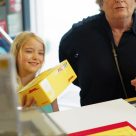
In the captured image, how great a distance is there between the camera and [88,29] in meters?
1.79

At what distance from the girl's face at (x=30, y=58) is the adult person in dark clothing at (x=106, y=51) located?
22cm

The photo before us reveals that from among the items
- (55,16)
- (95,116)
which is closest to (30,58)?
(95,116)

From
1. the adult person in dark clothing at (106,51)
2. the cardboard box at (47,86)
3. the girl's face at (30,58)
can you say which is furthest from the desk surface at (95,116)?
the girl's face at (30,58)

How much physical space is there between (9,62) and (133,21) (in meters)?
1.32

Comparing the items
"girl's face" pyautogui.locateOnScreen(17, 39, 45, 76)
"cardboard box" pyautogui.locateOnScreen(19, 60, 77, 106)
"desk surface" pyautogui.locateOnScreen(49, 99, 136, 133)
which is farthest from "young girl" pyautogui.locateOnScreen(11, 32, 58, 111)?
"desk surface" pyautogui.locateOnScreen(49, 99, 136, 133)

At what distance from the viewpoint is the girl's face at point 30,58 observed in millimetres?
1648

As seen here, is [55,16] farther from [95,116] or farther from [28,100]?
[95,116]

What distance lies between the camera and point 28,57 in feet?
5.43

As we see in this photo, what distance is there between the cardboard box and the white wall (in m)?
1.97

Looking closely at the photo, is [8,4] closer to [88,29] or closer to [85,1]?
[85,1]

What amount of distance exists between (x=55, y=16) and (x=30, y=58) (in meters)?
1.75

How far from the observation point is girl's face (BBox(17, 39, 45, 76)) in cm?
165

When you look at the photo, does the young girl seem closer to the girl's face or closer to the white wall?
the girl's face

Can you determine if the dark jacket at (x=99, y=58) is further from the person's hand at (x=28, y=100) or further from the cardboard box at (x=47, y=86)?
the person's hand at (x=28, y=100)
